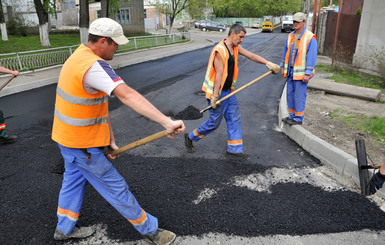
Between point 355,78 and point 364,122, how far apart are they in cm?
419

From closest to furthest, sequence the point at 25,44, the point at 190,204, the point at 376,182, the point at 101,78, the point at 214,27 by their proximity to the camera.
→ 1. the point at 101,78
2. the point at 376,182
3. the point at 190,204
4. the point at 25,44
5. the point at 214,27

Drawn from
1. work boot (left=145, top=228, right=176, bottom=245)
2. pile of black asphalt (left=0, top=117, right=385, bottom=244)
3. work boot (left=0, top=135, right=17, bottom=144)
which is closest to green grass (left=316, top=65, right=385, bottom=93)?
pile of black asphalt (left=0, top=117, right=385, bottom=244)

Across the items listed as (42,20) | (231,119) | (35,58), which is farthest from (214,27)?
(231,119)

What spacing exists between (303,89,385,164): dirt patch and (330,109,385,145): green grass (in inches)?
2.4

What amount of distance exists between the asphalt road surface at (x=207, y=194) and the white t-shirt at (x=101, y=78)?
146 centimetres

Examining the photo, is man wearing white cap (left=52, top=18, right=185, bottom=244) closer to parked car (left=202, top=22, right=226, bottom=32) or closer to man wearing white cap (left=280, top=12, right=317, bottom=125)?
man wearing white cap (left=280, top=12, right=317, bottom=125)

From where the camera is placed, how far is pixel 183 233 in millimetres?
2781

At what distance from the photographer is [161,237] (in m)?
2.61

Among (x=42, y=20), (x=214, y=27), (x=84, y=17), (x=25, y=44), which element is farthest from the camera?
(x=214, y=27)

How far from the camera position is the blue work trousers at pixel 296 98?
15.9ft

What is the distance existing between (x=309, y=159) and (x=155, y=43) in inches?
657

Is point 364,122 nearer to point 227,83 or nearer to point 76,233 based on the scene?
point 227,83

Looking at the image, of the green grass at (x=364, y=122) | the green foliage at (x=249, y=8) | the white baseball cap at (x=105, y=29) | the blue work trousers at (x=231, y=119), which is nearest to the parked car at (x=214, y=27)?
the green foliage at (x=249, y=8)

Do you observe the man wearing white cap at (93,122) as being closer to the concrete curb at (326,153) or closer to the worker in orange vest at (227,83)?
the worker in orange vest at (227,83)
